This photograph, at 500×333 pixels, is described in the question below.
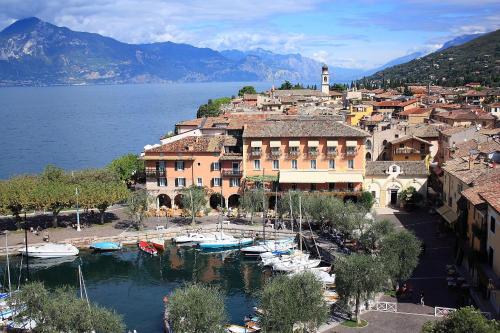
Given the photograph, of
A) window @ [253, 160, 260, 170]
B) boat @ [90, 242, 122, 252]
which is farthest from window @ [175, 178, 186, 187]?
boat @ [90, 242, 122, 252]

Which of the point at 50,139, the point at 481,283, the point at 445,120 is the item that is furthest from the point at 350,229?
the point at 50,139

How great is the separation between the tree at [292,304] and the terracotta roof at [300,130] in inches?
1258

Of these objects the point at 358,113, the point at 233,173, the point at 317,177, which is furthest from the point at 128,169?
the point at 358,113

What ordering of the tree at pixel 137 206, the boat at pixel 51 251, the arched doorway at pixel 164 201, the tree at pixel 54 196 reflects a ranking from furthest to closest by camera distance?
the arched doorway at pixel 164 201 < the tree at pixel 137 206 < the tree at pixel 54 196 < the boat at pixel 51 251

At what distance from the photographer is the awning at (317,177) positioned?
199 ft

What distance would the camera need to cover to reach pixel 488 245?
113 ft

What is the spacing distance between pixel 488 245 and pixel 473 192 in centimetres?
495

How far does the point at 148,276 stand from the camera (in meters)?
47.8

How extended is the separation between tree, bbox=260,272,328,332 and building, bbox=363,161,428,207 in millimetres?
31849

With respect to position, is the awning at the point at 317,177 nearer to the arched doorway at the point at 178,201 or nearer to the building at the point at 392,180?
the building at the point at 392,180

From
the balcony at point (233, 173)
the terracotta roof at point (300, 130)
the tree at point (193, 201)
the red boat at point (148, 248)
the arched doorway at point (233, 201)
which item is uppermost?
the terracotta roof at point (300, 130)

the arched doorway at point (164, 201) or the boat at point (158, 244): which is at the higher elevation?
the arched doorway at point (164, 201)

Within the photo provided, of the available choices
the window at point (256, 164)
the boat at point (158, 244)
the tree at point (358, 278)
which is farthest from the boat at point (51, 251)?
the tree at point (358, 278)

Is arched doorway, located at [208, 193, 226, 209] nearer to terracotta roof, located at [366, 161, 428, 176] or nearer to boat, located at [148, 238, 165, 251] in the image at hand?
boat, located at [148, 238, 165, 251]
